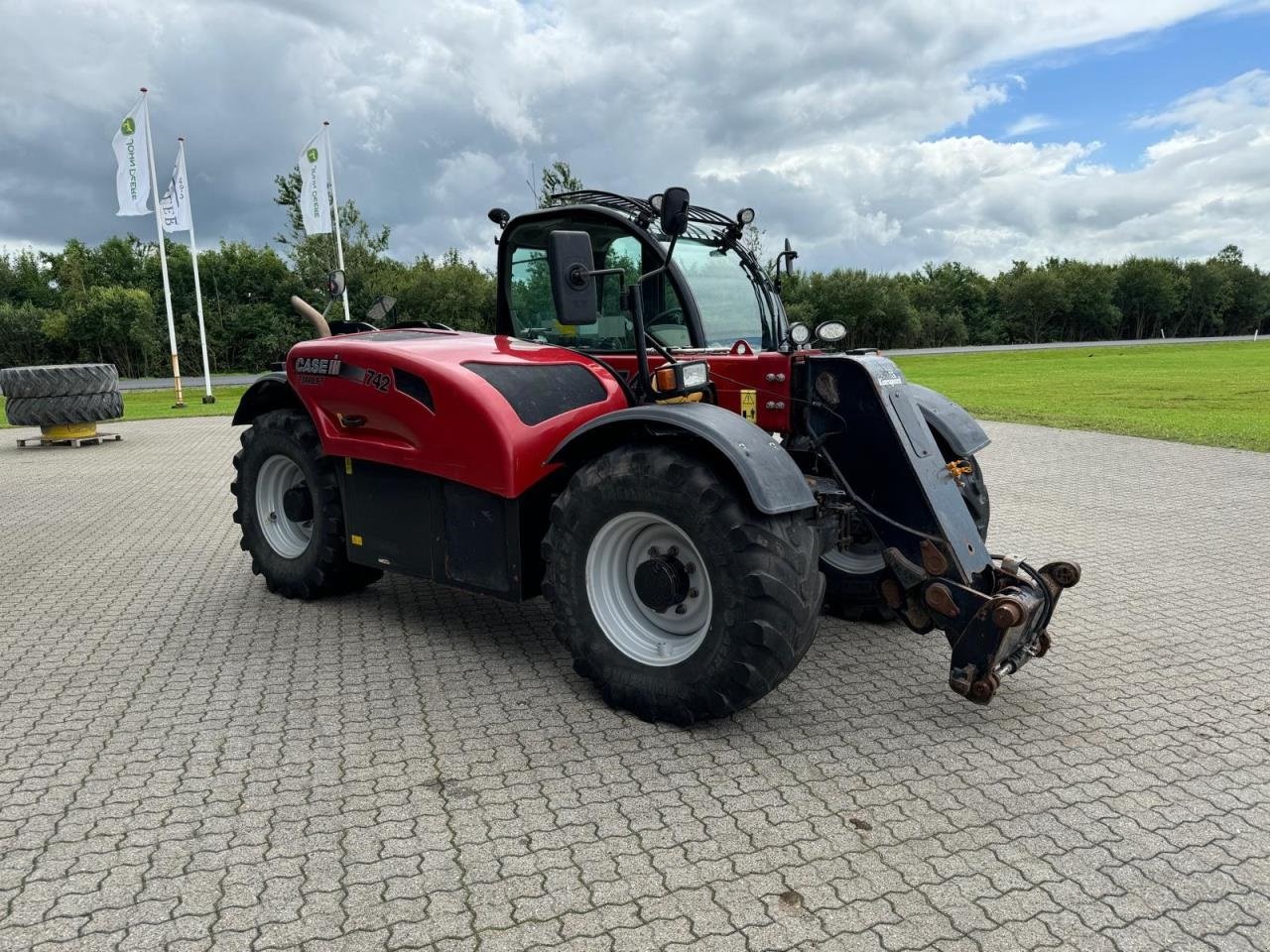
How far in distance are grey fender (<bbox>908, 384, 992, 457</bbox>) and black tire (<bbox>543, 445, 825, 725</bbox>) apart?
4.43 ft

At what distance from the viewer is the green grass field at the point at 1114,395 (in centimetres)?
1416

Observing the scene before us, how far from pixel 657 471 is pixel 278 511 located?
3.24 m

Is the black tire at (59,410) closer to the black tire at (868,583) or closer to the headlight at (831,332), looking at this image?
the black tire at (868,583)

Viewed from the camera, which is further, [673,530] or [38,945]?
[673,530]

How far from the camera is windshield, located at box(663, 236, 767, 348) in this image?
4.77m

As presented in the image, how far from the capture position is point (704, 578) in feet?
12.5

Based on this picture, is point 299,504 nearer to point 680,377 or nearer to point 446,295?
point 680,377

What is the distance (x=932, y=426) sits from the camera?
16.3ft

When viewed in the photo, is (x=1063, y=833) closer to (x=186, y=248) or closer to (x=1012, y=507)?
(x=1012, y=507)

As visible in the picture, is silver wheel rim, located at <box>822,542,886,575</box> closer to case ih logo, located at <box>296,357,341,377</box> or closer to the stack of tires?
case ih logo, located at <box>296,357,341,377</box>

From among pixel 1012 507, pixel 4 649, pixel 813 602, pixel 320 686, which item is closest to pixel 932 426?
pixel 813 602

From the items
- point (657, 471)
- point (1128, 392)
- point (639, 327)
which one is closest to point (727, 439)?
point (657, 471)

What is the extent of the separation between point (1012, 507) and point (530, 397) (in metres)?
5.83

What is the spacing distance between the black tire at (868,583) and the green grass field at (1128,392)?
28.5ft
